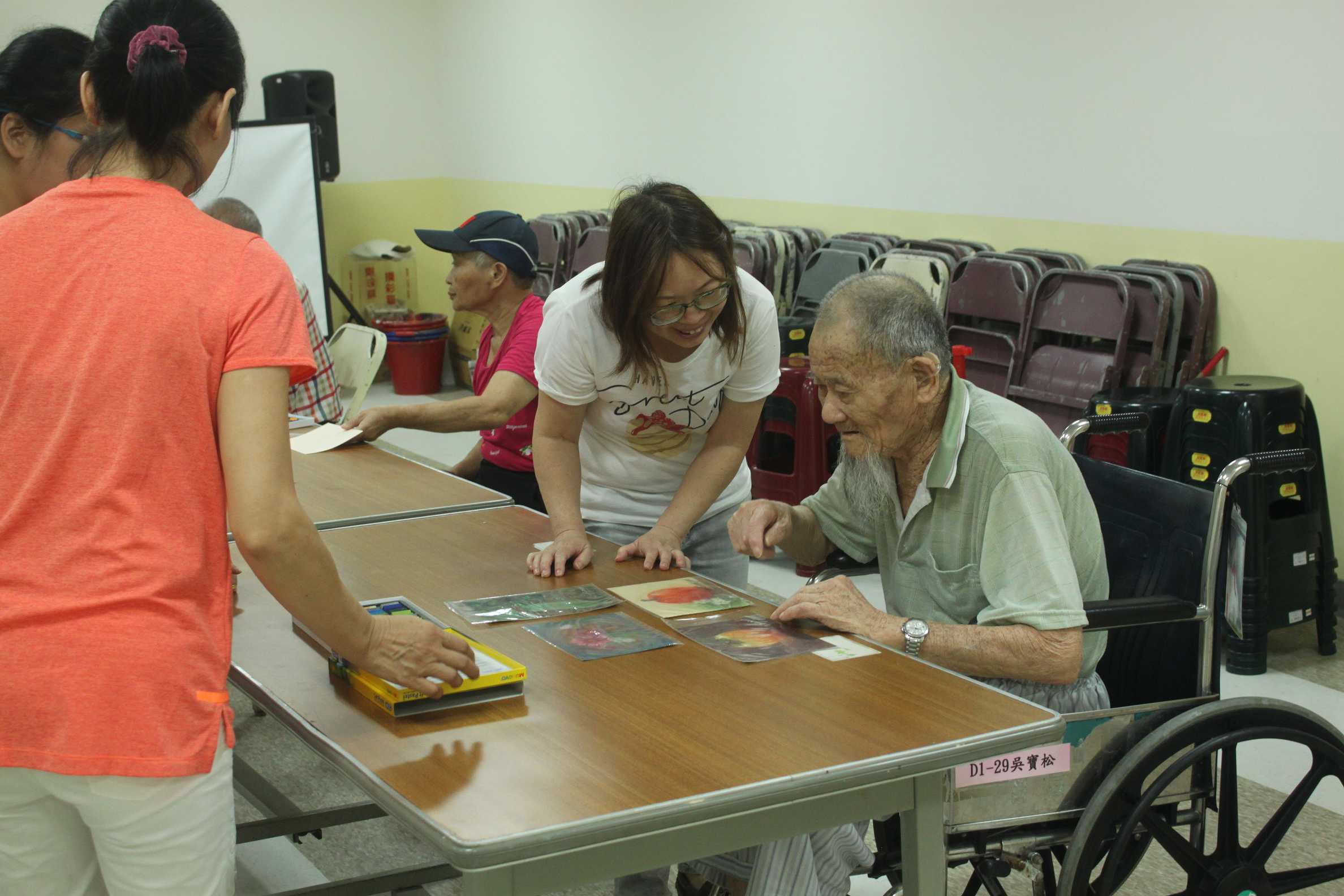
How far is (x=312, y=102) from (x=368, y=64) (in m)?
0.83

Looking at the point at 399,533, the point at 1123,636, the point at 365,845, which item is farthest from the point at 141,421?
the point at 365,845

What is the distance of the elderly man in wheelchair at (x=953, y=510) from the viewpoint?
1.80m

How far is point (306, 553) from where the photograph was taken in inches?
50.1

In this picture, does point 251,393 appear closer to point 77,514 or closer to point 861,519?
point 77,514

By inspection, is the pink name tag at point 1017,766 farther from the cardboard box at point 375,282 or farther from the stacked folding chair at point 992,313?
the cardboard box at point 375,282

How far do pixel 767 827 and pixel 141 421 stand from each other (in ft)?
2.51

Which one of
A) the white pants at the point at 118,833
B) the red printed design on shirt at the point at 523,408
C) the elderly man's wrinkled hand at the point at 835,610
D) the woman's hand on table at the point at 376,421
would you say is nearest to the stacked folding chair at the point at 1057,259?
the red printed design on shirt at the point at 523,408

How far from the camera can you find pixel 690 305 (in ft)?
6.99

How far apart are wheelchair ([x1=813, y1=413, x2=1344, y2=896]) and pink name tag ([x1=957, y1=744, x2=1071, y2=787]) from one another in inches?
0.4

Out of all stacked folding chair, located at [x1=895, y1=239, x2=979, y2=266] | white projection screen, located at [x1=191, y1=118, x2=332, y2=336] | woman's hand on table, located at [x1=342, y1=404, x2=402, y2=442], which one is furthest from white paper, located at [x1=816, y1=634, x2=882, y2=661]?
white projection screen, located at [x1=191, y1=118, x2=332, y2=336]

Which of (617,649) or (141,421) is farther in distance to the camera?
(617,649)

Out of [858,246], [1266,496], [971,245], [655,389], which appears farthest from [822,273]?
[655,389]

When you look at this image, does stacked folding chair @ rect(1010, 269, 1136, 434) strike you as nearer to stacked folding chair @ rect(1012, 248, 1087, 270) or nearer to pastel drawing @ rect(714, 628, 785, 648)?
stacked folding chair @ rect(1012, 248, 1087, 270)

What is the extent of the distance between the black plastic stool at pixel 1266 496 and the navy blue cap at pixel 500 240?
1989mm
